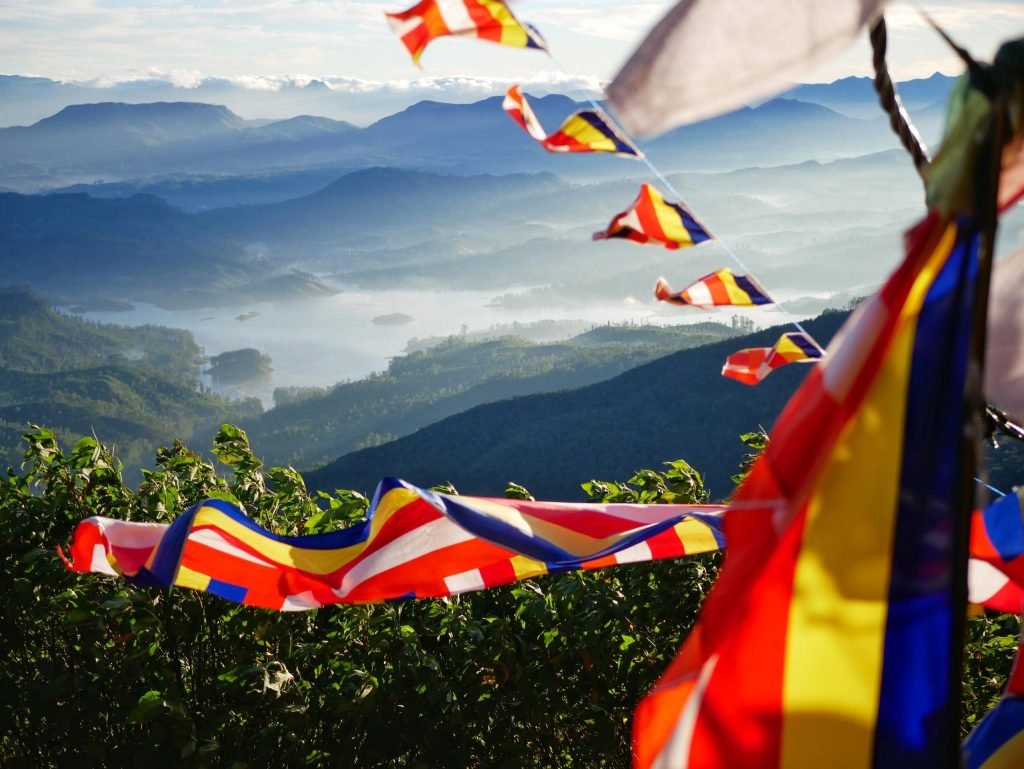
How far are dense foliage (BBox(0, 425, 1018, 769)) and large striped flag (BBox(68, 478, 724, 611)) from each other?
0.92 metres

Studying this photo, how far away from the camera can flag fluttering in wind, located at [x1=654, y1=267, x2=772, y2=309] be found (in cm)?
335

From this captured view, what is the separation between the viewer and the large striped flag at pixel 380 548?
2537 mm

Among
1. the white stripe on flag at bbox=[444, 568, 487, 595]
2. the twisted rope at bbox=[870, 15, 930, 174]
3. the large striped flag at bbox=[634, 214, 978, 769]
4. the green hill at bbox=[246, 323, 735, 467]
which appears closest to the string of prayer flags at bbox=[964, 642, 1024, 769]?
the large striped flag at bbox=[634, 214, 978, 769]

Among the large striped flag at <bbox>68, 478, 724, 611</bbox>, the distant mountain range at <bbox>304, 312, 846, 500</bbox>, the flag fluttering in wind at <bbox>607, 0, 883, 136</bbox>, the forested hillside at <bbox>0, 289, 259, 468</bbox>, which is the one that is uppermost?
the flag fluttering in wind at <bbox>607, 0, 883, 136</bbox>

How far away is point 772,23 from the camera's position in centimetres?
151

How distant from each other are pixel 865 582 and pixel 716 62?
0.80 meters

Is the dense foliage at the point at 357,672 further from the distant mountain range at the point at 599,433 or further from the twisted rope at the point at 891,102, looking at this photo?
the distant mountain range at the point at 599,433

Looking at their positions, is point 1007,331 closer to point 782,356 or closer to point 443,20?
point 443,20

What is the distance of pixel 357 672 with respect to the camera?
3.45 m

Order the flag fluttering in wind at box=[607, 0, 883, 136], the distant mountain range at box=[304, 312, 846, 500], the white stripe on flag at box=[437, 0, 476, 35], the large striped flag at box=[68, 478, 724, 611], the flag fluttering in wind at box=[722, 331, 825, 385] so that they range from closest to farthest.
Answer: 1. the flag fluttering in wind at box=[607, 0, 883, 136]
2. the white stripe on flag at box=[437, 0, 476, 35]
3. the large striped flag at box=[68, 478, 724, 611]
4. the flag fluttering in wind at box=[722, 331, 825, 385]
5. the distant mountain range at box=[304, 312, 846, 500]

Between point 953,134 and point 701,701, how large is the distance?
0.79 meters

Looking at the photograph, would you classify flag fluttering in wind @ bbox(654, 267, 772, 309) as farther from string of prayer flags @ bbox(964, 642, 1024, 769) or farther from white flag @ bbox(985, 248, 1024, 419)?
string of prayer flags @ bbox(964, 642, 1024, 769)

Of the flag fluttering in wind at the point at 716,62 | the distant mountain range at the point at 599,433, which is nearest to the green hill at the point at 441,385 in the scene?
the distant mountain range at the point at 599,433

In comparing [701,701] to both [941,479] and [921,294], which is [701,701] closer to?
[941,479]
